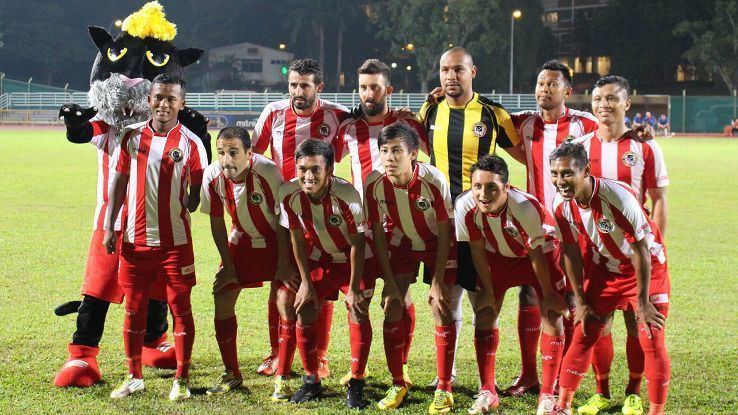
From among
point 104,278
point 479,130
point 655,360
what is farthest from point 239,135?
point 655,360

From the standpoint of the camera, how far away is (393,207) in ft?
17.3

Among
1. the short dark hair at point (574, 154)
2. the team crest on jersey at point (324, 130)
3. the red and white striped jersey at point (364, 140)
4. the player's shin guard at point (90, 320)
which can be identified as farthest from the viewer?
the team crest on jersey at point (324, 130)

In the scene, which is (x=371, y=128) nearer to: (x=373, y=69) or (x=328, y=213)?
(x=373, y=69)

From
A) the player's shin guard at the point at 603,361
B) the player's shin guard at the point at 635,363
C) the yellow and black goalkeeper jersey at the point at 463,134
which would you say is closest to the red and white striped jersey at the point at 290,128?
the yellow and black goalkeeper jersey at the point at 463,134

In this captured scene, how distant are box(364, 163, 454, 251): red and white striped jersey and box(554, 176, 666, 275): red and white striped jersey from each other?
0.66 metres

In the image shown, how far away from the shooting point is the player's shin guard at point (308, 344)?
533cm

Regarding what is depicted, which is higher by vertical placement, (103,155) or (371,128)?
(371,128)

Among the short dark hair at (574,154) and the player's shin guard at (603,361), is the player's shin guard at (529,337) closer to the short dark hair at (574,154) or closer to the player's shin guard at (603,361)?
the player's shin guard at (603,361)

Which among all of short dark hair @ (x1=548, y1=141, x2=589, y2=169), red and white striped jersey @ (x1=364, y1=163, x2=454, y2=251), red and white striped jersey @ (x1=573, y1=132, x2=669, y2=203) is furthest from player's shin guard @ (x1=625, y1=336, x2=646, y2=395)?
red and white striped jersey @ (x1=364, y1=163, x2=454, y2=251)

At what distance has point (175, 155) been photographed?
5.45 m

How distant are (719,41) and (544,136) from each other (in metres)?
52.2

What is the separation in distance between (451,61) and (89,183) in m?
13.3

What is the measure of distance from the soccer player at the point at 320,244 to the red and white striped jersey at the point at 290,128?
35.5 inches

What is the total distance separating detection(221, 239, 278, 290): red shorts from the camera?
5.54 meters
